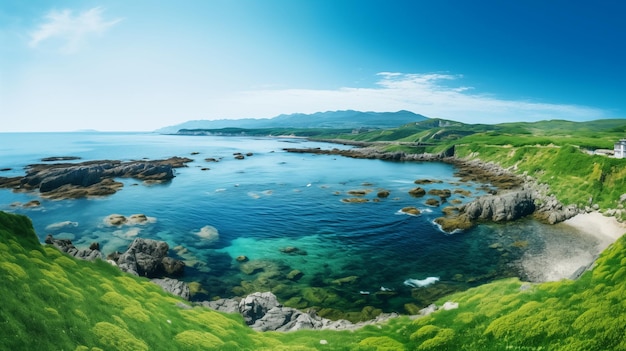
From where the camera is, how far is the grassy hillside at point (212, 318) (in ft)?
43.7

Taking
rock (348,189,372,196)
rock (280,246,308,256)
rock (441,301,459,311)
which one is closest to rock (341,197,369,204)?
rock (348,189,372,196)

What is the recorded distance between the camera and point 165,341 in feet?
53.2

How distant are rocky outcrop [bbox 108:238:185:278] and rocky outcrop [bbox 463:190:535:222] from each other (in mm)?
48690

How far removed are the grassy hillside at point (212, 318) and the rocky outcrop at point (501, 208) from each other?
34.5m

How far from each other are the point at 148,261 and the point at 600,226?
6572 centimetres

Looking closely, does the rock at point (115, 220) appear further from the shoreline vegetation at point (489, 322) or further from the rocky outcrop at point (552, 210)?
the rocky outcrop at point (552, 210)

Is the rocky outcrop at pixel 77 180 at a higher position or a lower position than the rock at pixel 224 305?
higher

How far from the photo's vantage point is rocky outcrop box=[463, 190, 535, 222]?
2201 inches

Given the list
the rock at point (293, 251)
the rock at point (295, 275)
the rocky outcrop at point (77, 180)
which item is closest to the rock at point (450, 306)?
the rock at point (295, 275)

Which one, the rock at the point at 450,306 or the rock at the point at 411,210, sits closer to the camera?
the rock at the point at 450,306

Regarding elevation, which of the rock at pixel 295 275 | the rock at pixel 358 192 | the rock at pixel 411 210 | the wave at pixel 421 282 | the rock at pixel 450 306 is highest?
the rock at pixel 450 306

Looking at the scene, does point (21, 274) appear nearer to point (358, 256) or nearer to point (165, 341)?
point (165, 341)

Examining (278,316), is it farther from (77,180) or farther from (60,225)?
(77,180)

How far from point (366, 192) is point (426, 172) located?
154 feet
